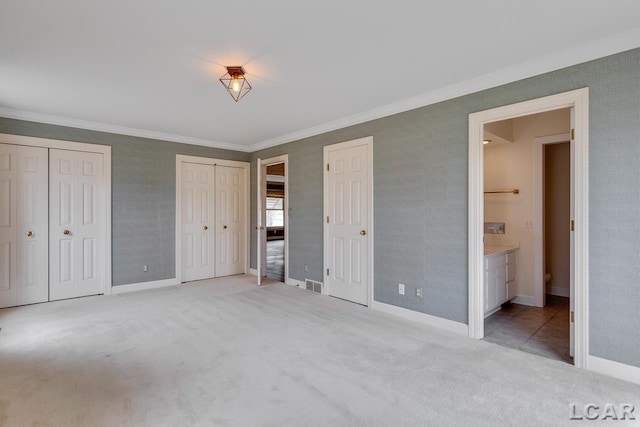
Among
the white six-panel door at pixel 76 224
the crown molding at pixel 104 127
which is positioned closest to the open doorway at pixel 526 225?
the crown molding at pixel 104 127

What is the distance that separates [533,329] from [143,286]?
5.29 meters

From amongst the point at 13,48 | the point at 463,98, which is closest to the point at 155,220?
the point at 13,48

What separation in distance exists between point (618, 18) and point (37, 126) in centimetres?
609

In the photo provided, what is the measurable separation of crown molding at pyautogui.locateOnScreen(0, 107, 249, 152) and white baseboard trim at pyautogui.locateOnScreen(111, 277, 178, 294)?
2307mm

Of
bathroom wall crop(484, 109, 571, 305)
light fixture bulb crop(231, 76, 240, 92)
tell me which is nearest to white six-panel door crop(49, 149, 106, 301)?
light fixture bulb crop(231, 76, 240, 92)

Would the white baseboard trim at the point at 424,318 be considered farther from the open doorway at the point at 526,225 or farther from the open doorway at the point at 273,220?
the open doorway at the point at 273,220

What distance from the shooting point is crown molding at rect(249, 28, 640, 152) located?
2367 mm

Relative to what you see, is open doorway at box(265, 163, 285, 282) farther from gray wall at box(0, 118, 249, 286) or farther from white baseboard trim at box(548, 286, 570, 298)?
white baseboard trim at box(548, 286, 570, 298)

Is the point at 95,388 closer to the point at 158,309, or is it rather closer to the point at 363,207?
the point at 158,309

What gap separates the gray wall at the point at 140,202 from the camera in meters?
4.83

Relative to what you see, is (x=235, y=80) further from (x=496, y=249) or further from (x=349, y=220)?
(x=496, y=249)

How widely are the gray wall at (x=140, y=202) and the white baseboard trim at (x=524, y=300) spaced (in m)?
5.23

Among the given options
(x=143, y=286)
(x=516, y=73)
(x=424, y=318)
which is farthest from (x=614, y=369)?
(x=143, y=286)

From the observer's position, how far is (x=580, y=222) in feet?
8.30
